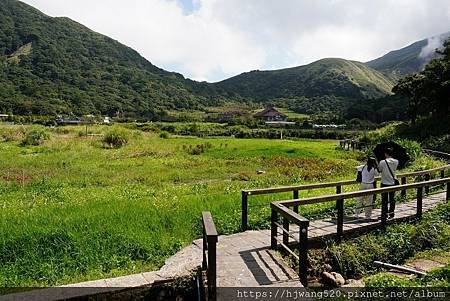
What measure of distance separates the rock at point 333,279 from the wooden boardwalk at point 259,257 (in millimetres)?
784

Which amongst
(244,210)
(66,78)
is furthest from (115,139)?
(66,78)

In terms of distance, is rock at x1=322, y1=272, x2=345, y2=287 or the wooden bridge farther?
rock at x1=322, y1=272, x2=345, y2=287

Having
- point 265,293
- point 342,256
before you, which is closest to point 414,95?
point 342,256

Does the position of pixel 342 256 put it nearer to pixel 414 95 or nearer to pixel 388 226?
pixel 388 226

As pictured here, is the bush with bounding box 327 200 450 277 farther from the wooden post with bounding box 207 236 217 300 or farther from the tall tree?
the tall tree

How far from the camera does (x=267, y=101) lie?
191 m

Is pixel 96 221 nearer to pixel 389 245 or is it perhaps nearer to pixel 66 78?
pixel 389 245

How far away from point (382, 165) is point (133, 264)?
20.5 ft

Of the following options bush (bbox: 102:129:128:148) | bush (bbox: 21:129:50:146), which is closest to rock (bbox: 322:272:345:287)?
bush (bbox: 102:129:128:148)

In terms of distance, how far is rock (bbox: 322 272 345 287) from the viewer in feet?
22.3

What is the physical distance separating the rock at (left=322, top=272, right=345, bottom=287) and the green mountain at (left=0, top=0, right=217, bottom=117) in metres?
120

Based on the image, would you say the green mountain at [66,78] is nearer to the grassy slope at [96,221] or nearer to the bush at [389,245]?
the grassy slope at [96,221]

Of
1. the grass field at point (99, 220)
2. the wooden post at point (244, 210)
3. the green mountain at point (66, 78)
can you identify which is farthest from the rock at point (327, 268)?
the green mountain at point (66, 78)

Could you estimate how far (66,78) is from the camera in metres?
157
